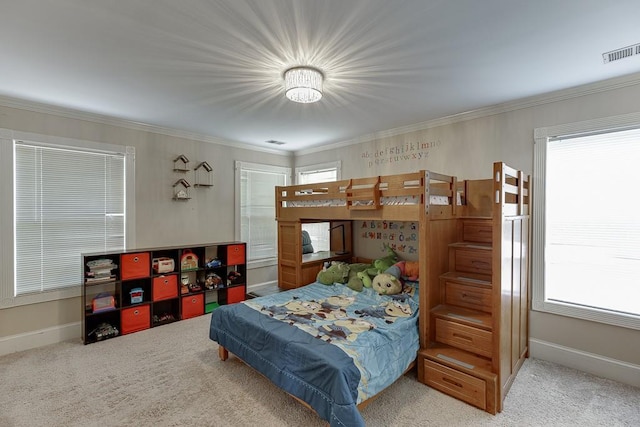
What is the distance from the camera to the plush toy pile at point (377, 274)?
344cm

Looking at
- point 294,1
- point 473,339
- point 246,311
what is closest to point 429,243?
point 473,339

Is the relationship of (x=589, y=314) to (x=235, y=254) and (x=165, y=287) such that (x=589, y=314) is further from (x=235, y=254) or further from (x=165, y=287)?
(x=165, y=287)

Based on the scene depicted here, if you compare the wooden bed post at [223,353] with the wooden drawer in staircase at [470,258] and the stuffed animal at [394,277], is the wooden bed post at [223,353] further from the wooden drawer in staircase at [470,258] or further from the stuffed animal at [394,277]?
the wooden drawer in staircase at [470,258]

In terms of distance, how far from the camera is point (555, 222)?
301 centimetres

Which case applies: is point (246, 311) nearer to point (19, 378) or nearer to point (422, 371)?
point (422, 371)

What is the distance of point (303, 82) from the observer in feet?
7.93

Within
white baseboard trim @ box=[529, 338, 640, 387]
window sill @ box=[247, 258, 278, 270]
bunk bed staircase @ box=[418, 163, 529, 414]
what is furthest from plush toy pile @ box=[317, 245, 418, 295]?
window sill @ box=[247, 258, 278, 270]

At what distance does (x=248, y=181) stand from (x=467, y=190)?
137 inches

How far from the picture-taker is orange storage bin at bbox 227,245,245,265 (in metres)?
4.58

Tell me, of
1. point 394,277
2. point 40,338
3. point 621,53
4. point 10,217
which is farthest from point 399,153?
point 40,338

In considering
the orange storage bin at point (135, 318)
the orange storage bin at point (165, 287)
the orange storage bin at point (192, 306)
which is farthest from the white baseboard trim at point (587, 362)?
the orange storage bin at point (135, 318)

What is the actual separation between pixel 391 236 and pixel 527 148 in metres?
1.91

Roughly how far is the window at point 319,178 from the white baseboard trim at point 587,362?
3.21 meters

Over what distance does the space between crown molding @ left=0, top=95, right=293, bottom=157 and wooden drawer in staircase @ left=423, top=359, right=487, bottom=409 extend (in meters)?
4.18
